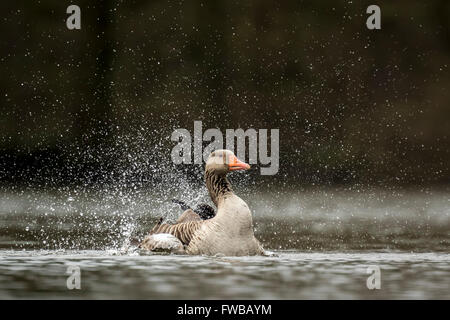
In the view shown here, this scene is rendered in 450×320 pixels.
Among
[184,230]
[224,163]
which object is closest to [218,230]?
[184,230]

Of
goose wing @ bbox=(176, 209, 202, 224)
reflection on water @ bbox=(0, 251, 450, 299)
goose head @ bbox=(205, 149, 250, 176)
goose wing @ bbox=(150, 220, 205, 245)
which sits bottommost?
reflection on water @ bbox=(0, 251, 450, 299)

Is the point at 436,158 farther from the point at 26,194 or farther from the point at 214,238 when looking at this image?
the point at 214,238

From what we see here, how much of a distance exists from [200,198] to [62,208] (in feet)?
29.0

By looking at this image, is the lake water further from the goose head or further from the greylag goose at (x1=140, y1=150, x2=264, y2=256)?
the goose head

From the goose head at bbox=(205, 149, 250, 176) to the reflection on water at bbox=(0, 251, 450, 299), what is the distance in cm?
131

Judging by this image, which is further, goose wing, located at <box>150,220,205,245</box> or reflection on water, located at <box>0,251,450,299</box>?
goose wing, located at <box>150,220,205,245</box>

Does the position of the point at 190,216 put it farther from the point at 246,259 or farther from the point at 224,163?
the point at 246,259

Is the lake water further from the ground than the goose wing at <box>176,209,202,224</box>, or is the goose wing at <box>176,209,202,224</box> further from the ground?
the goose wing at <box>176,209,202,224</box>

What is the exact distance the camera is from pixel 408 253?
13781mm

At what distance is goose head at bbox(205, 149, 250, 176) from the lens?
1366 cm

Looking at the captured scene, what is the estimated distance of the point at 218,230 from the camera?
1291 cm

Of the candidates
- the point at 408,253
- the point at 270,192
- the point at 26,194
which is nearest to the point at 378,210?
the point at 270,192

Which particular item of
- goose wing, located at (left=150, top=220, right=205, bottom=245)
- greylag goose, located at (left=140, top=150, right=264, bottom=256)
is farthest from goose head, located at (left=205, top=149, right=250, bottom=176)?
goose wing, located at (left=150, top=220, right=205, bottom=245)

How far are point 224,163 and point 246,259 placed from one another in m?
1.74
